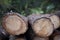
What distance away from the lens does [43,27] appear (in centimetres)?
154

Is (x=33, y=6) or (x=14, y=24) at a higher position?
(x=14, y=24)

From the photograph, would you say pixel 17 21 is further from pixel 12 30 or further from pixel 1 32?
pixel 1 32

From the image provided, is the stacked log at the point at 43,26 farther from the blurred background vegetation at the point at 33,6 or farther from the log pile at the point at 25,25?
the blurred background vegetation at the point at 33,6

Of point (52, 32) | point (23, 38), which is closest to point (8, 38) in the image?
point (23, 38)

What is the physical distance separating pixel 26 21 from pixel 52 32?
0.21 metres

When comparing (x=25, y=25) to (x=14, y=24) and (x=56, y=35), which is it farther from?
(x=56, y=35)

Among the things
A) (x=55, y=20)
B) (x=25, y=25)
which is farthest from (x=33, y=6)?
(x=25, y=25)

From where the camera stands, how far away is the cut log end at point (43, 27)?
1.53m

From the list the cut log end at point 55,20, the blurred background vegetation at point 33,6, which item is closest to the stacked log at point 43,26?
the cut log end at point 55,20

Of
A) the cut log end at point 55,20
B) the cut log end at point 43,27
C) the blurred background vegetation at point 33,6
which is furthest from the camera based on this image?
the blurred background vegetation at point 33,6

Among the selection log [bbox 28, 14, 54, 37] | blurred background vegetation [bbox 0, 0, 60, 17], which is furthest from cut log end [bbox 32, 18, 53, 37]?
blurred background vegetation [bbox 0, 0, 60, 17]

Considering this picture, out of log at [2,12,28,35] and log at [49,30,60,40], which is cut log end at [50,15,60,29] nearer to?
log at [49,30,60,40]

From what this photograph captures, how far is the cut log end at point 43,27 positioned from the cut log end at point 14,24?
84 millimetres

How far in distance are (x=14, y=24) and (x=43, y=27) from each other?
21 centimetres
